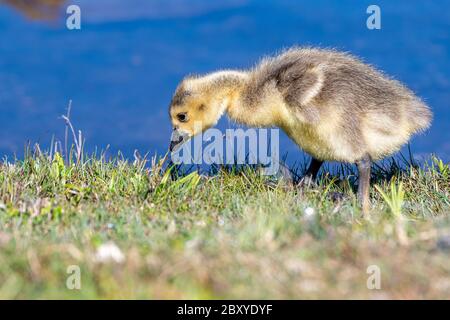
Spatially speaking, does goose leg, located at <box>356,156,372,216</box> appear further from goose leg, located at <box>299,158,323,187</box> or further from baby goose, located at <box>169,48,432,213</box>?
goose leg, located at <box>299,158,323,187</box>

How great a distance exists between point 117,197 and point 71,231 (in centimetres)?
99

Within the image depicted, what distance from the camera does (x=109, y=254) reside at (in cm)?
348

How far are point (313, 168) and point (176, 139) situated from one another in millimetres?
1013

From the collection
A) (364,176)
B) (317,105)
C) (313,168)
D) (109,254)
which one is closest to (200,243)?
(109,254)

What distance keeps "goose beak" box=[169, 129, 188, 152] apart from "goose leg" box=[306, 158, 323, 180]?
0.93m

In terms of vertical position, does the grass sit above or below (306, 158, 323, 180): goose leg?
below

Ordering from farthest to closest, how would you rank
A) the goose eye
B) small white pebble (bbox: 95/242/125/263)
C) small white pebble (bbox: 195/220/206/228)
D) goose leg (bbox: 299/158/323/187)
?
goose leg (bbox: 299/158/323/187) → the goose eye → small white pebble (bbox: 195/220/206/228) → small white pebble (bbox: 95/242/125/263)

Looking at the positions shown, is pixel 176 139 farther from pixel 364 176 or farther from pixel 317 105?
pixel 364 176

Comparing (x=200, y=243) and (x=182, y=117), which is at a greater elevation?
(x=182, y=117)

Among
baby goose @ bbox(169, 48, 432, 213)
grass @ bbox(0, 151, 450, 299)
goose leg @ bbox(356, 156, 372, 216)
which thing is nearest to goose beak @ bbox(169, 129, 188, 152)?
baby goose @ bbox(169, 48, 432, 213)

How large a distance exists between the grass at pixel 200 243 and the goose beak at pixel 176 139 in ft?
1.30

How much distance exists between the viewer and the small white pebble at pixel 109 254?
3.44m

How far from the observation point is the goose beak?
5.70 meters

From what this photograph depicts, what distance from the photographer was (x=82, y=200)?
502cm
